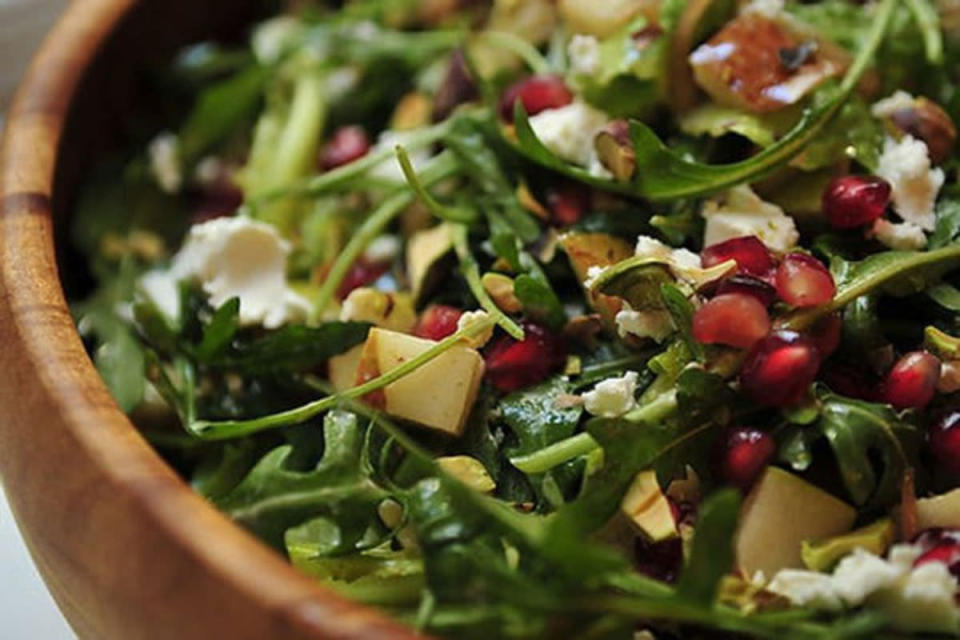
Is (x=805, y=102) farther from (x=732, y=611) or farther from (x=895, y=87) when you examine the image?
(x=732, y=611)

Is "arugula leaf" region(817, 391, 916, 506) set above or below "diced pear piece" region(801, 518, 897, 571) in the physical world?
above

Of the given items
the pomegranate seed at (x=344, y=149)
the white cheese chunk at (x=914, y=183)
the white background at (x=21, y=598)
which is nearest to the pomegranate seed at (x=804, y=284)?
the white cheese chunk at (x=914, y=183)

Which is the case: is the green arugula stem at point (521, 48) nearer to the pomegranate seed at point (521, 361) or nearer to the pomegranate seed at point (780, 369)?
the pomegranate seed at point (521, 361)

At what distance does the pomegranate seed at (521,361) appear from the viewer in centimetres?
168

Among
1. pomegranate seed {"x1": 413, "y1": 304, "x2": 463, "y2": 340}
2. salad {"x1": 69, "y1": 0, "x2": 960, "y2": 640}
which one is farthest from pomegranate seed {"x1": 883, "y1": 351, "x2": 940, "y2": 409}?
pomegranate seed {"x1": 413, "y1": 304, "x2": 463, "y2": 340}

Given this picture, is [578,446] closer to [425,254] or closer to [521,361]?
[521,361]

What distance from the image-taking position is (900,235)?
66.0 inches

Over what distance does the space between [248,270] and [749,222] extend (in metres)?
0.70

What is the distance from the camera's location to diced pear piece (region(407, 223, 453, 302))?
6.21 ft

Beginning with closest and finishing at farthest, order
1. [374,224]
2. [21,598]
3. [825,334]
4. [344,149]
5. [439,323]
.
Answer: [825,334] < [439,323] < [21,598] < [374,224] < [344,149]

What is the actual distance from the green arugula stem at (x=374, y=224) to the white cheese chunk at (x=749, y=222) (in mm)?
417

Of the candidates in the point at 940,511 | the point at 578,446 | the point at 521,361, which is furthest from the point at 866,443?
the point at 521,361

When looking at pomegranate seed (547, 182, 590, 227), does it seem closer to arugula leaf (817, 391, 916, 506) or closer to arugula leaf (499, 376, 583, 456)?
arugula leaf (499, 376, 583, 456)

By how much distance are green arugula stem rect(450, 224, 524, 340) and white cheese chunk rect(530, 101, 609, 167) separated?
0.17m
